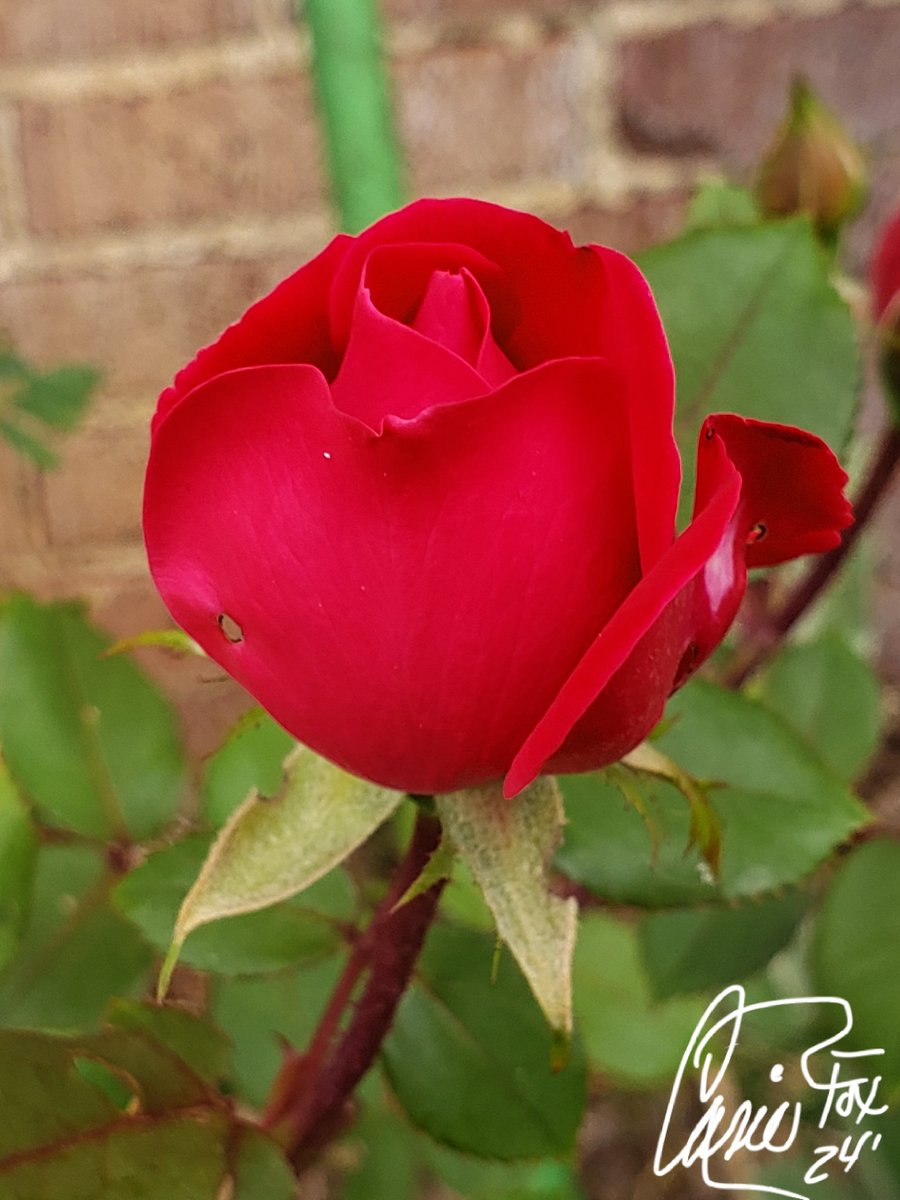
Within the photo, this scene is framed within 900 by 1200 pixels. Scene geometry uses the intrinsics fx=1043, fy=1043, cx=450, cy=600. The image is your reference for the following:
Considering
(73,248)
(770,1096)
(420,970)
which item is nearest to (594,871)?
(420,970)

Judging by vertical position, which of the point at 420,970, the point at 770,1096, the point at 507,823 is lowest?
the point at 770,1096

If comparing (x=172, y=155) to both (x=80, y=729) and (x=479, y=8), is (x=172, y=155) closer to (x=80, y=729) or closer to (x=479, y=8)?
(x=479, y=8)

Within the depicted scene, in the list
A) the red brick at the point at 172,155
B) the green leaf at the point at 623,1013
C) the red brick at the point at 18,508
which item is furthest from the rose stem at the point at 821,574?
the red brick at the point at 18,508

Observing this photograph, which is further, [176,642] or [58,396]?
[58,396]

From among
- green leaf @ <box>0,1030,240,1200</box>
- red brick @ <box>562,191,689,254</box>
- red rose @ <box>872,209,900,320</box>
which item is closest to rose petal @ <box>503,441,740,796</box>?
green leaf @ <box>0,1030,240,1200</box>

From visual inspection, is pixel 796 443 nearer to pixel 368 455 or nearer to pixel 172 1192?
pixel 368 455

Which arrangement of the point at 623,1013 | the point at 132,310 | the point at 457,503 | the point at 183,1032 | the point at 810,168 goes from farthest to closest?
1. the point at 132,310
2. the point at 623,1013
3. the point at 810,168
4. the point at 183,1032
5. the point at 457,503

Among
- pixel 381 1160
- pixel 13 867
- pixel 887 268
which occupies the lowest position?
pixel 381 1160

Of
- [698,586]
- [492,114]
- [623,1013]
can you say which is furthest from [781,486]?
[492,114]
